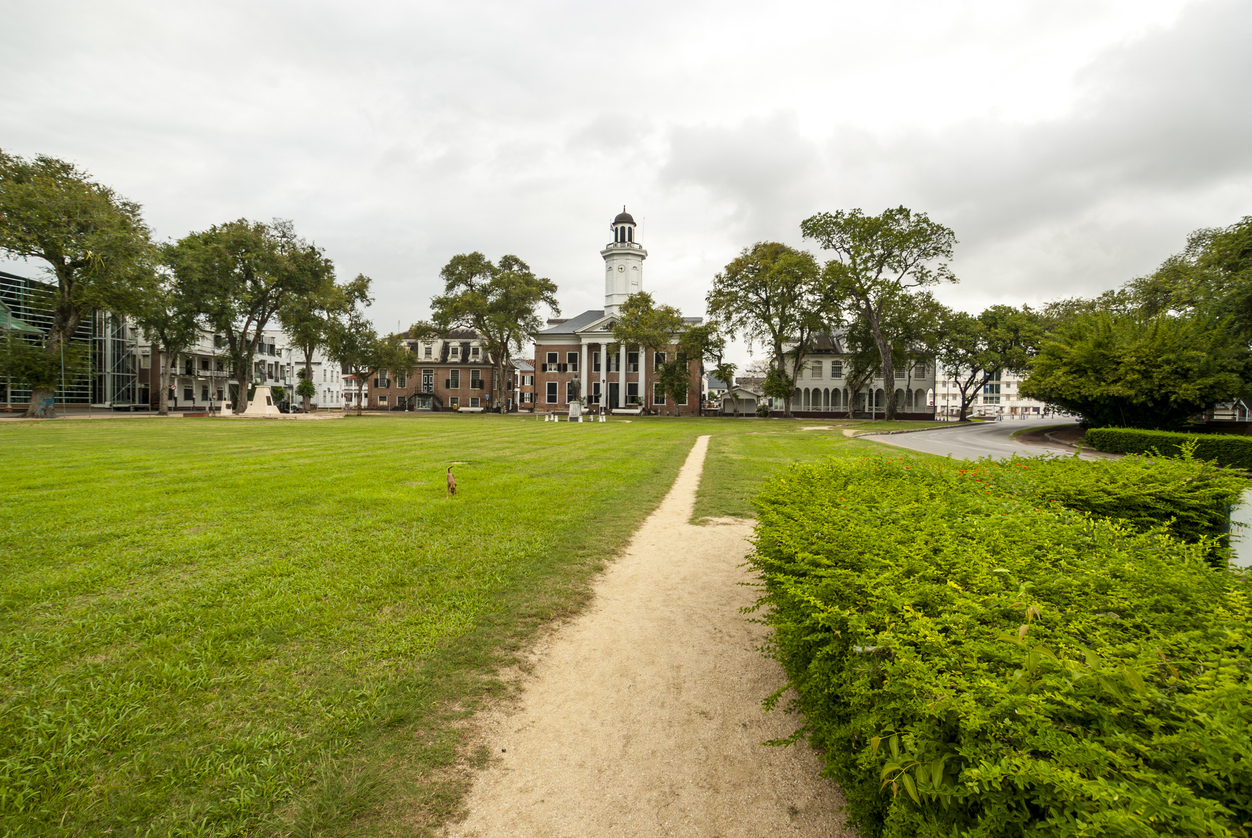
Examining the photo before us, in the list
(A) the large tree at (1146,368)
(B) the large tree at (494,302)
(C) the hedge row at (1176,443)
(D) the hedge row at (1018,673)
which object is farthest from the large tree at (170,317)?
(A) the large tree at (1146,368)

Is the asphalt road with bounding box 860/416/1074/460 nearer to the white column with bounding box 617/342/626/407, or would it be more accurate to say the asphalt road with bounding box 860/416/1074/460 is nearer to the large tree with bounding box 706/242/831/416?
the large tree with bounding box 706/242/831/416

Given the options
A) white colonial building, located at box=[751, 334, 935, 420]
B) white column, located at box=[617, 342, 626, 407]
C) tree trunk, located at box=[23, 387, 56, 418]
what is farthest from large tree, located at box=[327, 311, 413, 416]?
white colonial building, located at box=[751, 334, 935, 420]

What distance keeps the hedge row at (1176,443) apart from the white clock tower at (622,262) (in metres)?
50.9

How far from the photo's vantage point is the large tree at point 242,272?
4444 centimetres

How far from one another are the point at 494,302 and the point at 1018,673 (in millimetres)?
62175

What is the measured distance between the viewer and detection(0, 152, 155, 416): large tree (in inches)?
1384

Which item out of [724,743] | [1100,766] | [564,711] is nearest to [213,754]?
[564,711]

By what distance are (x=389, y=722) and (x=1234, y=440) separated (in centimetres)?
2625

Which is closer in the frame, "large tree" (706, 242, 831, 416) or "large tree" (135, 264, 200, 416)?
"large tree" (135, 264, 200, 416)

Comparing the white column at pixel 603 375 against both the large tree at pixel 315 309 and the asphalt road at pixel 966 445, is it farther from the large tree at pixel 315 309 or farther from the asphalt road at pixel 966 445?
the asphalt road at pixel 966 445

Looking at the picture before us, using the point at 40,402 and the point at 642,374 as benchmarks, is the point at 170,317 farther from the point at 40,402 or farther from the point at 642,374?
the point at 642,374

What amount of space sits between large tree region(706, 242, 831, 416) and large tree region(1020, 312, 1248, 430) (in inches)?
968

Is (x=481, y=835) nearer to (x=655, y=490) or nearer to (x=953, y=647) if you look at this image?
(x=953, y=647)

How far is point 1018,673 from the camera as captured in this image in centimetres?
174
